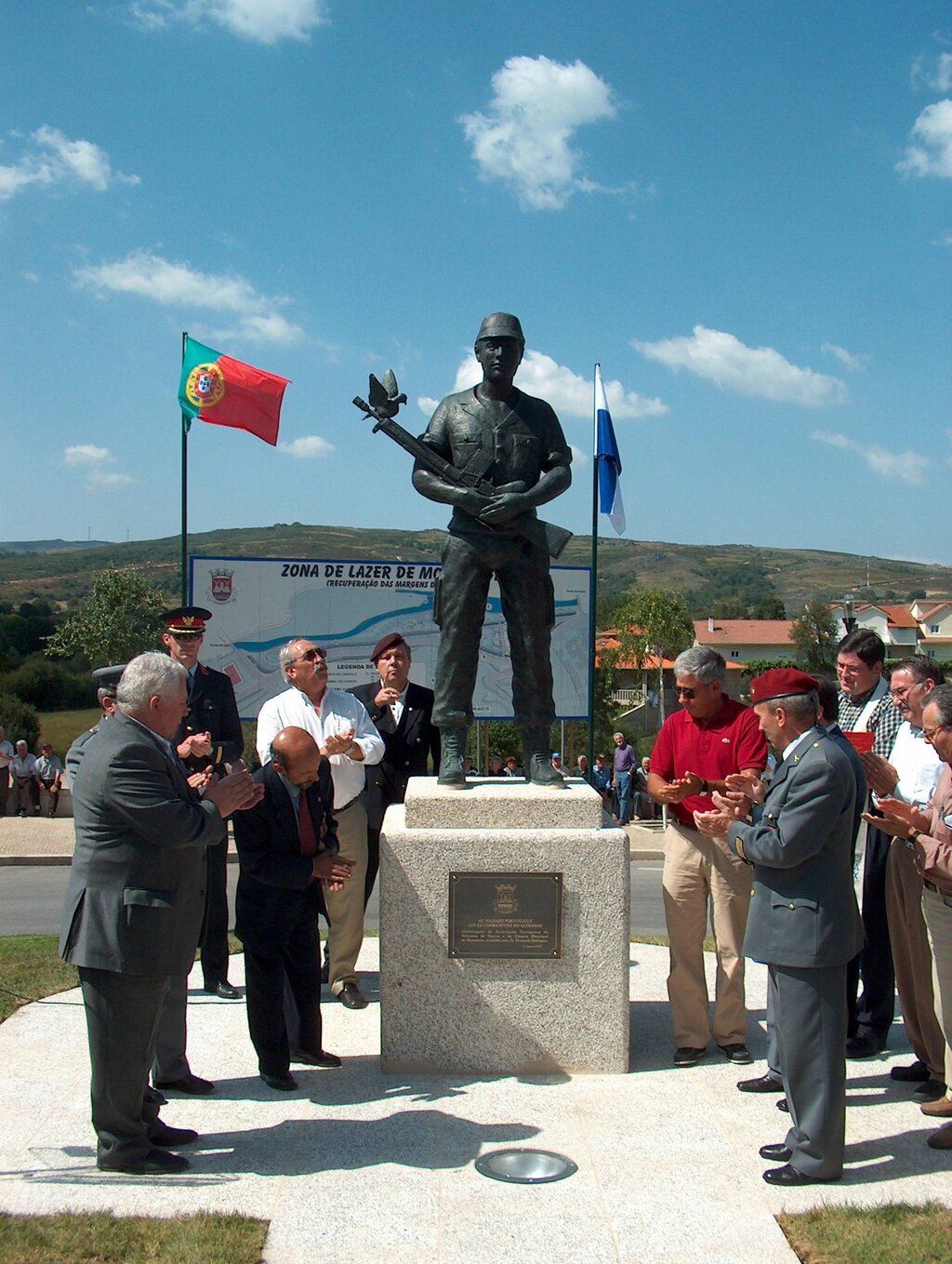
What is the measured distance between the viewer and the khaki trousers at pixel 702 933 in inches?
194

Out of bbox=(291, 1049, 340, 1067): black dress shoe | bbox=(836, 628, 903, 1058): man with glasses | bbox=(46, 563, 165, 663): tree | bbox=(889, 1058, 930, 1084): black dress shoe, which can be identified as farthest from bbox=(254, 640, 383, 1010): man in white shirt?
bbox=(46, 563, 165, 663): tree

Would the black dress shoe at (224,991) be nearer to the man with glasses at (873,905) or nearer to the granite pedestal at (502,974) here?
the granite pedestal at (502,974)

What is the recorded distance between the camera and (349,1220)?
3326 mm

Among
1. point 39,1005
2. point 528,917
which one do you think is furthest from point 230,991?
point 528,917

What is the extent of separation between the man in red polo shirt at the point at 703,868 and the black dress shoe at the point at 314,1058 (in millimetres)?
1556

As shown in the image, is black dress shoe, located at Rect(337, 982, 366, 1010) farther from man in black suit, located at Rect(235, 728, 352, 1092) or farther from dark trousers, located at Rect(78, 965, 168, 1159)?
dark trousers, located at Rect(78, 965, 168, 1159)

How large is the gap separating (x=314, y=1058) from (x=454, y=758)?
1.49m

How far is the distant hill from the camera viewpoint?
320 feet

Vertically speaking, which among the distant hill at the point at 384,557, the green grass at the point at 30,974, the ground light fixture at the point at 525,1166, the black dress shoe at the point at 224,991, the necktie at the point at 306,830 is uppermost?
the distant hill at the point at 384,557

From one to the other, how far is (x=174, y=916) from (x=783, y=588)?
582 ft

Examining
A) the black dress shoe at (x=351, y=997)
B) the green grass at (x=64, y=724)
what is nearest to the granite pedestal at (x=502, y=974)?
the black dress shoe at (x=351, y=997)

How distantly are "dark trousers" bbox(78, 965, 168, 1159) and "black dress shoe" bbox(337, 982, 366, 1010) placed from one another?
2124 millimetres

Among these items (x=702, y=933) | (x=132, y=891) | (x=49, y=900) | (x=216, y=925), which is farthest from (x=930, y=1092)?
(x=49, y=900)

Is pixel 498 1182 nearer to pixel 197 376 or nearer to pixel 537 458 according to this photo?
pixel 537 458
